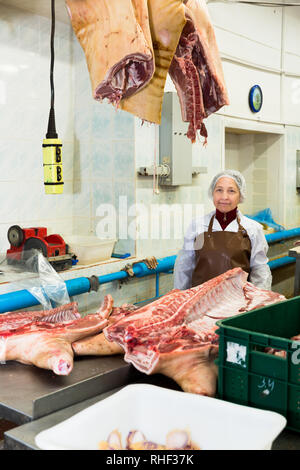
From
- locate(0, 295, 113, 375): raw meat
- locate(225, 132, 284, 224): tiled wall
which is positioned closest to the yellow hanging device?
locate(0, 295, 113, 375): raw meat

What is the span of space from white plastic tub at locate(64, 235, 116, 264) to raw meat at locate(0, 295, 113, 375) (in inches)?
97.3

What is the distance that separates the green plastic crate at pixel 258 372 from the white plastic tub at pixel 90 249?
3.07 metres

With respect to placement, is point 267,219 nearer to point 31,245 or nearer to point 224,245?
point 224,245

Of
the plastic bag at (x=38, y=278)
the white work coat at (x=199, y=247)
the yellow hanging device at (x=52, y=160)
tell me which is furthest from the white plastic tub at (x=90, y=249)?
the yellow hanging device at (x=52, y=160)

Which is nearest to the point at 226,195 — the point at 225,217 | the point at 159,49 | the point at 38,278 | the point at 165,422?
the point at 225,217

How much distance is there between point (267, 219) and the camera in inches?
295

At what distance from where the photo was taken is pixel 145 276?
5.21m

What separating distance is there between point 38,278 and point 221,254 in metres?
1.38

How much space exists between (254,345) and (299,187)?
22.0ft

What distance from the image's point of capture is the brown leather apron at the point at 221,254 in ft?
12.6

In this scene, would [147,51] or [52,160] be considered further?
[52,160]

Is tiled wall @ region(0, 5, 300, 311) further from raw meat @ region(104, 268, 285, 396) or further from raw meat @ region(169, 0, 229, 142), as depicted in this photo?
raw meat @ region(104, 268, 285, 396)

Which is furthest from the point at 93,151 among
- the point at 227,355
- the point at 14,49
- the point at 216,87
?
the point at 227,355
